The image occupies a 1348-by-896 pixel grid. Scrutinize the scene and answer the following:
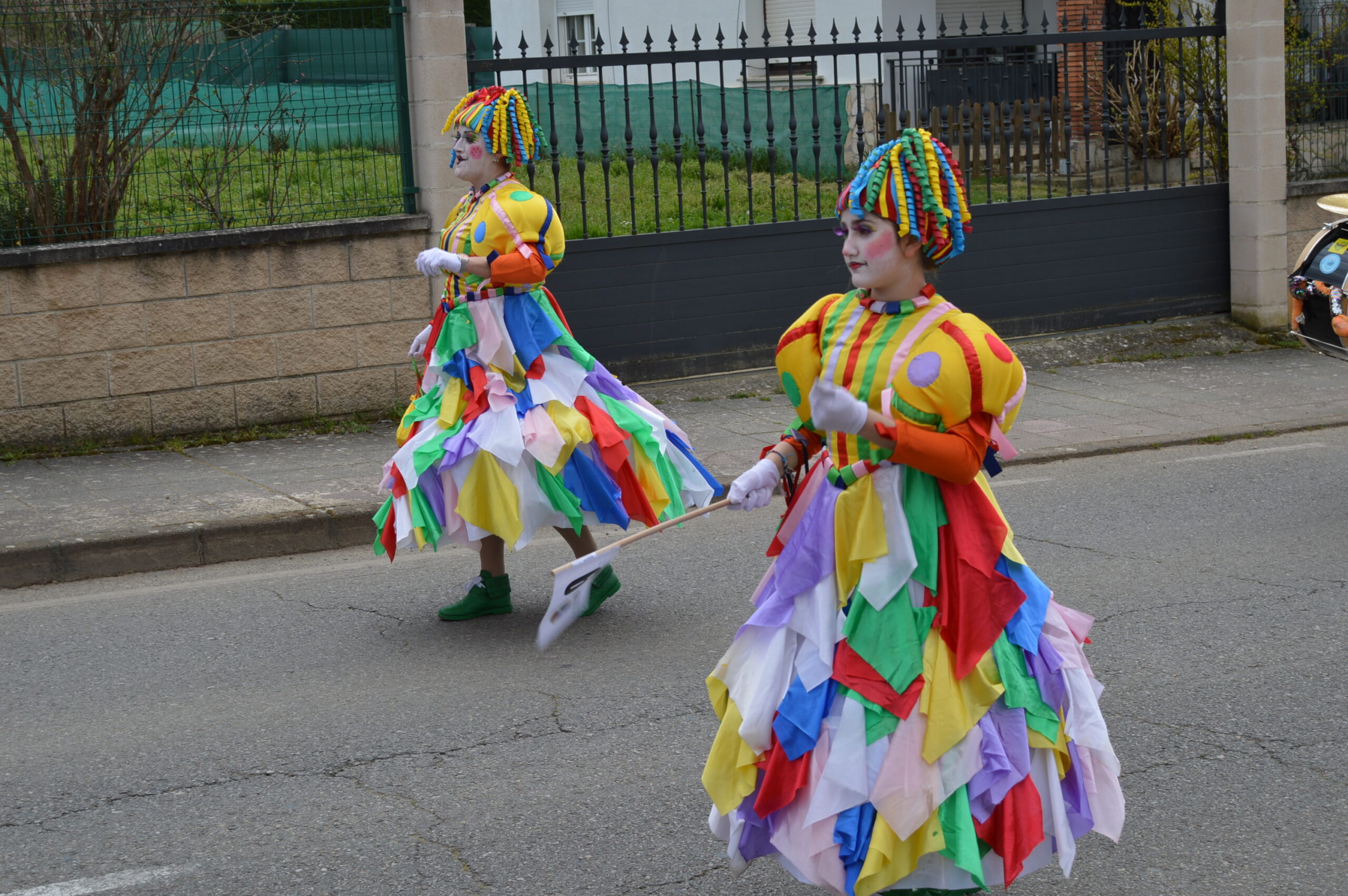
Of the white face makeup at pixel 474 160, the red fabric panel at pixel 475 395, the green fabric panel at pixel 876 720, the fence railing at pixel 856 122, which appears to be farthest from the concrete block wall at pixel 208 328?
the green fabric panel at pixel 876 720

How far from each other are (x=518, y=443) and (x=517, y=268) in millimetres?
691

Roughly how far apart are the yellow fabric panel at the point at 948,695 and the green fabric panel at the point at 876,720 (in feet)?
0.22

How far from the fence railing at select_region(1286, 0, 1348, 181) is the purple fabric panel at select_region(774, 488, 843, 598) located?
1161 cm

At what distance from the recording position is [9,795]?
4.50 meters

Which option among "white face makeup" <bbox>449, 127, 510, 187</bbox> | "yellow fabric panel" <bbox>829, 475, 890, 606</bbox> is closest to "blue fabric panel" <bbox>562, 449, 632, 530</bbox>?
"white face makeup" <bbox>449, 127, 510, 187</bbox>

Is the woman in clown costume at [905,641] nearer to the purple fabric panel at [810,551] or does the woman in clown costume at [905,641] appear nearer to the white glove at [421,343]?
the purple fabric panel at [810,551]

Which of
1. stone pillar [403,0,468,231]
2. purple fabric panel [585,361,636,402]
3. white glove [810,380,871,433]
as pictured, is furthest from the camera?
stone pillar [403,0,468,231]

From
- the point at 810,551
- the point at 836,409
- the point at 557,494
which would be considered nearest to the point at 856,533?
the point at 810,551

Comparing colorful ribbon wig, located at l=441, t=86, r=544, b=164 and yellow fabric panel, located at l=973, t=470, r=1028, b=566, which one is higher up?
colorful ribbon wig, located at l=441, t=86, r=544, b=164

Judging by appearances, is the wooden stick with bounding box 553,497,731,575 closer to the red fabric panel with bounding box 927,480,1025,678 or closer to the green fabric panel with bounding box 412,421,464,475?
the red fabric panel with bounding box 927,480,1025,678

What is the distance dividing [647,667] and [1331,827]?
2.35 metres

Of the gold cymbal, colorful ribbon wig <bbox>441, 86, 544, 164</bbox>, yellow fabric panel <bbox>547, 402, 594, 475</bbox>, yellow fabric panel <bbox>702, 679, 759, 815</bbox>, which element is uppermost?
colorful ribbon wig <bbox>441, 86, 544, 164</bbox>

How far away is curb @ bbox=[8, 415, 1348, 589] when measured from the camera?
23.2 feet

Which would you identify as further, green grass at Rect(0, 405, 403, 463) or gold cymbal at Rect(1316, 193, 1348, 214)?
green grass at Rect(0, 405, 403, 463)
